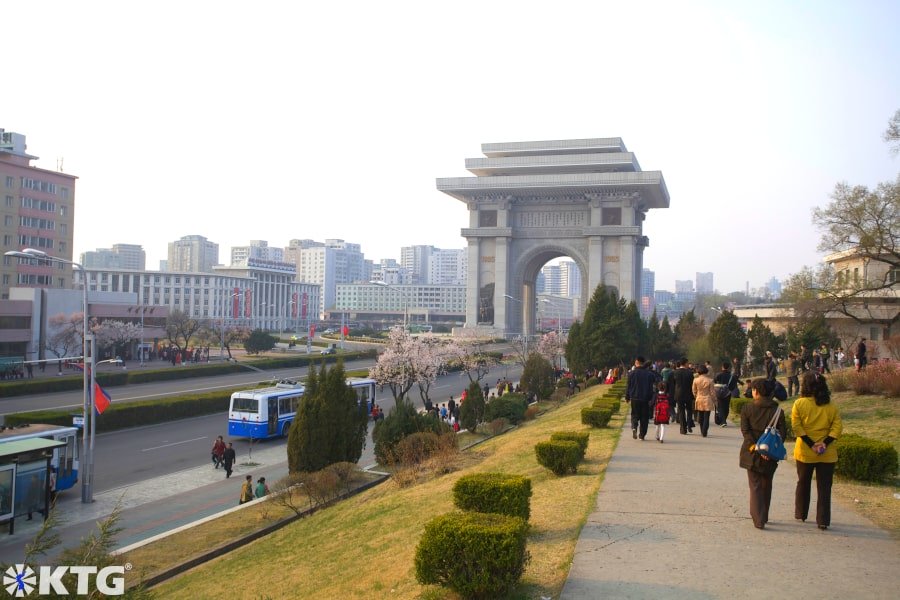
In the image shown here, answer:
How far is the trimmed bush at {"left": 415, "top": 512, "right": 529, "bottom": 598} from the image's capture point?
5.41 metres

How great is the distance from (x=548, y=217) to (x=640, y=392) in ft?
192

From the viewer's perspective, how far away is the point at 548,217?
6975cm

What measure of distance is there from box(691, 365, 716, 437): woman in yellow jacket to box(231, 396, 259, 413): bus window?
16.5 m

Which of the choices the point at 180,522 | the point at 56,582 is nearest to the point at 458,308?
the point at 180,522

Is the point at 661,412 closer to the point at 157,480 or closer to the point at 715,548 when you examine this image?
the point at 715,548

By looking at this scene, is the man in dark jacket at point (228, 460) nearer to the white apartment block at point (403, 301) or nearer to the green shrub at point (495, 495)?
the green shrub at point (495, 495)

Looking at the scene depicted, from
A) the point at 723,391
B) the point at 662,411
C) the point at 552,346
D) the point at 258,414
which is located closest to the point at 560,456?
the point at 662,411

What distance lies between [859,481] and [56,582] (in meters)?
9.57

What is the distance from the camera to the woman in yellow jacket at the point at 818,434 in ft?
22.7

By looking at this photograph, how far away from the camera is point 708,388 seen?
13547mm

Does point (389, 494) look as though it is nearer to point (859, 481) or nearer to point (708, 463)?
point (708, 463)

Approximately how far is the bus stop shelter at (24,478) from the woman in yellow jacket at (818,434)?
14.4 metres
